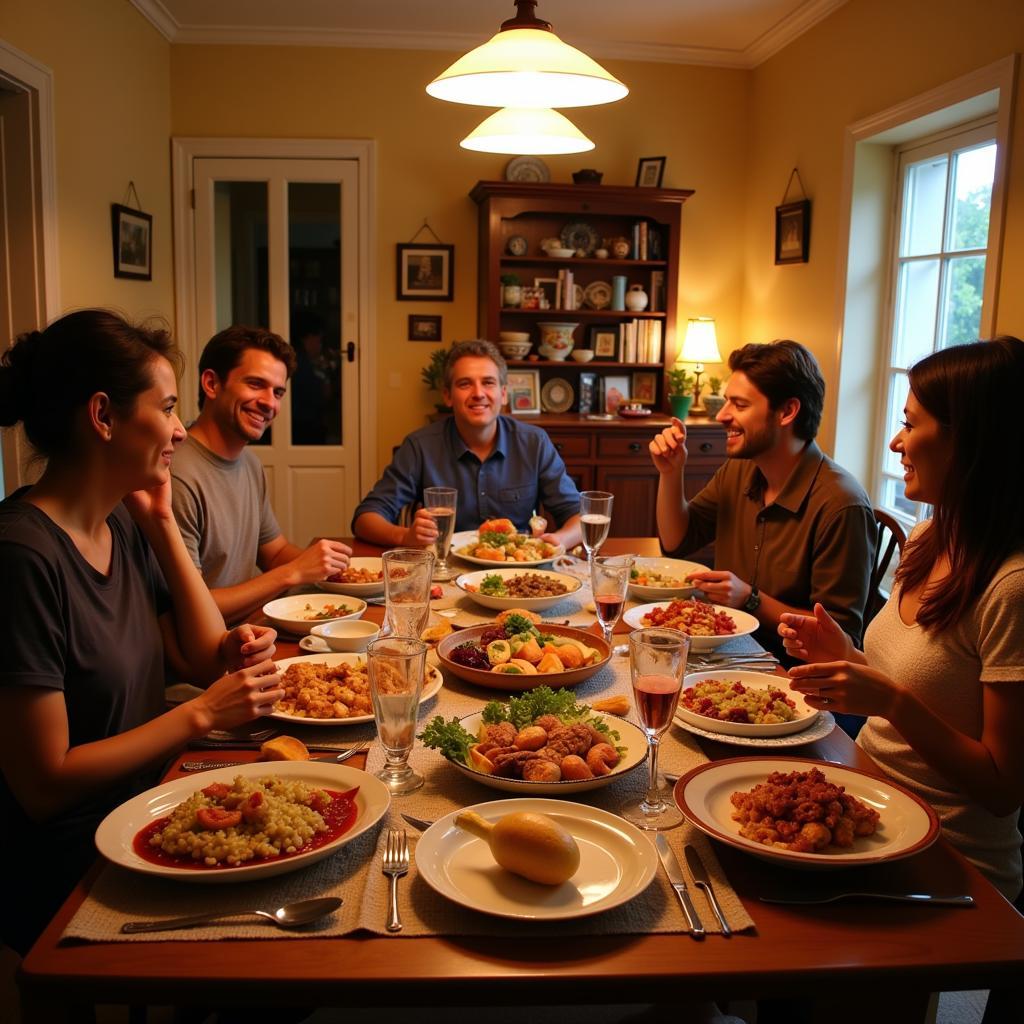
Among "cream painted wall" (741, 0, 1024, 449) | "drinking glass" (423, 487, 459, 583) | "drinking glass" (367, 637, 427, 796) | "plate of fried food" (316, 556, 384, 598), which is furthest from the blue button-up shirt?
"drinking glass" (367, 637, 427, 796)

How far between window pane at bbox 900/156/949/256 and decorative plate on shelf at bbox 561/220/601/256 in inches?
69.3

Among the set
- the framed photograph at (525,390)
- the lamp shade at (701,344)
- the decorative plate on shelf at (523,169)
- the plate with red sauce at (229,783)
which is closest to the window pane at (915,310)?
the lamp shade at (701,344)

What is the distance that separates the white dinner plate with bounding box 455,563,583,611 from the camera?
6.90 ft

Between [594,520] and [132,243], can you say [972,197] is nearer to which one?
[594,520]

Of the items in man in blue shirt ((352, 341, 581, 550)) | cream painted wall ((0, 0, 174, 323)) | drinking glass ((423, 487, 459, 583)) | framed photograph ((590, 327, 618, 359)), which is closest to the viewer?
drinking glass ((423, 487, 459, 583))

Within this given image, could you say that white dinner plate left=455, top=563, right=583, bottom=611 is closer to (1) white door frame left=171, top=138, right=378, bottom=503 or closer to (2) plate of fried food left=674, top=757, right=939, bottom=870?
(2) plate of fried food left=674, top=757, right=939, bottom=870

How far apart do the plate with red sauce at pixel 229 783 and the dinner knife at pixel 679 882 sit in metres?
0.33

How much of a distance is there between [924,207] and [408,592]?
135 inches

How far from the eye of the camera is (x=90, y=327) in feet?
4.99

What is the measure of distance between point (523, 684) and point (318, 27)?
465cm

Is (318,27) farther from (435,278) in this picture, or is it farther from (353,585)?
(353,585)

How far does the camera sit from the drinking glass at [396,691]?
1241 millimetres

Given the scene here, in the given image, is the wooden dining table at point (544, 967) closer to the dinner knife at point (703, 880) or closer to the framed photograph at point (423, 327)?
the dinner knife at point (703, 880)

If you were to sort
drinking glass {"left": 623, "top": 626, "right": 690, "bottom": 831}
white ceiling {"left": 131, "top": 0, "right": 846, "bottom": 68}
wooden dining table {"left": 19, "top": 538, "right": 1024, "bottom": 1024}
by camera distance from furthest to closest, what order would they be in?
white ceiling {"left": 131, "top": 0, "right": 846, "bottom": 68}
drinking glass {"left": 623, "top": 626, "right": 690, "bottom": 831}
wooden dining table {"left": 19, "top": 538, "right": 1024, "bottom": 1024}
